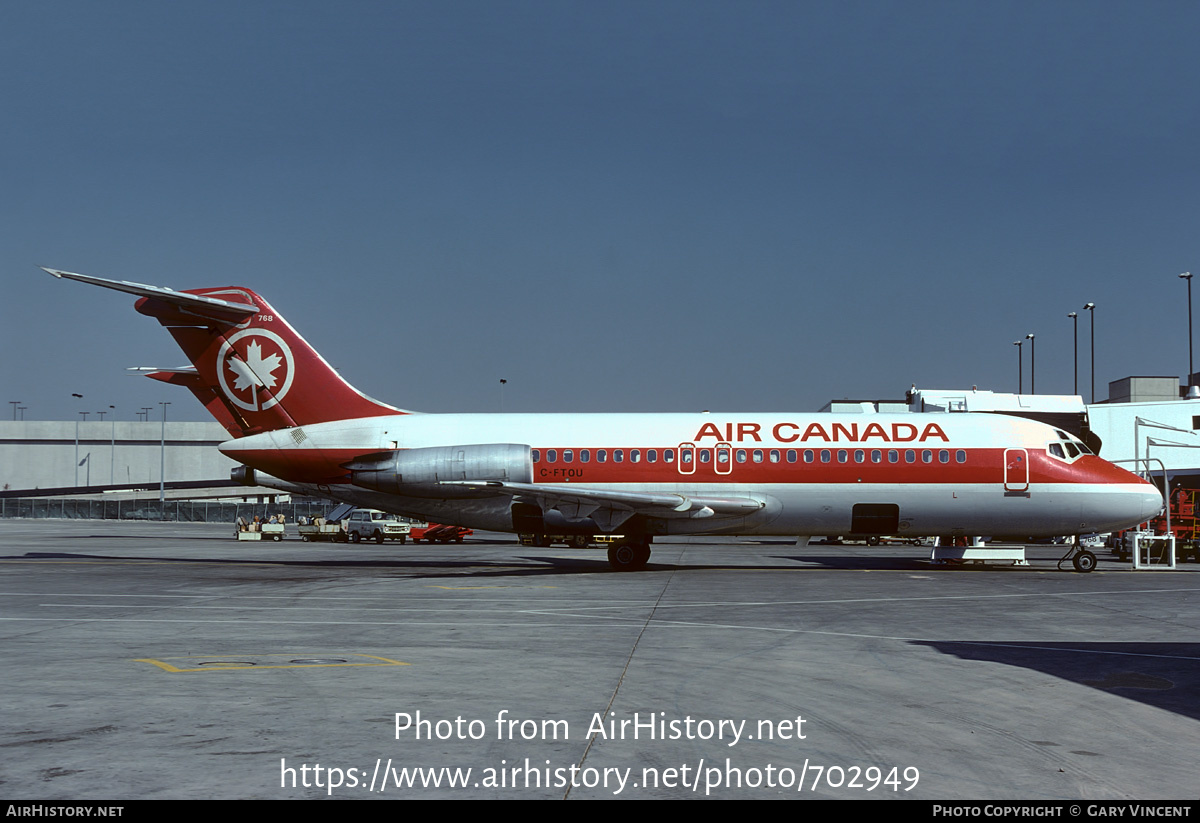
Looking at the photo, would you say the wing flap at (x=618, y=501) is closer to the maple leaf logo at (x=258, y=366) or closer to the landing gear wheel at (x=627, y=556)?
the landing gear wheel at (x=627, y=556)

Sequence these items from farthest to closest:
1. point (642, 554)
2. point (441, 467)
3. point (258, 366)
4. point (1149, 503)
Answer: point (258, 366), point (642, 554), point (441, 467), point (1149, 503)

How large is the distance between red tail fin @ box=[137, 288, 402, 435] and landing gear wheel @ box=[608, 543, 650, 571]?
863cm

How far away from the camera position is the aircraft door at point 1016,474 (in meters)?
29.6

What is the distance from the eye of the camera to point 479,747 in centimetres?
825

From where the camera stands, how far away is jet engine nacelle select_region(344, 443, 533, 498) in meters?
30.1

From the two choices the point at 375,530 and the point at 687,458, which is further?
the point at 375,530

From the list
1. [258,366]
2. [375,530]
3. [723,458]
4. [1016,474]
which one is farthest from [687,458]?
[375,530]

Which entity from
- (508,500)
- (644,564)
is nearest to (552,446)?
(508,500)

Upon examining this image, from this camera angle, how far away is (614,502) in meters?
28.9

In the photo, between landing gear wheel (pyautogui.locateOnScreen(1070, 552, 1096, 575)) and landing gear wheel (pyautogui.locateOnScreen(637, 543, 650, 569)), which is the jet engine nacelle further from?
landing gear wheel (pyautogui.locateOnScreen(1070, 552, 1096, 575))

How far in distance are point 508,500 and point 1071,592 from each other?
15336 millimetres

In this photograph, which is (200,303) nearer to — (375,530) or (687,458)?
(687,458)

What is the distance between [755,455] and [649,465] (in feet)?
10.3

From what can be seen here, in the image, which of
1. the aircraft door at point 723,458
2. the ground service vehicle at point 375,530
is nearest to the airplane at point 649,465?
the aircraft door at point 723,458
